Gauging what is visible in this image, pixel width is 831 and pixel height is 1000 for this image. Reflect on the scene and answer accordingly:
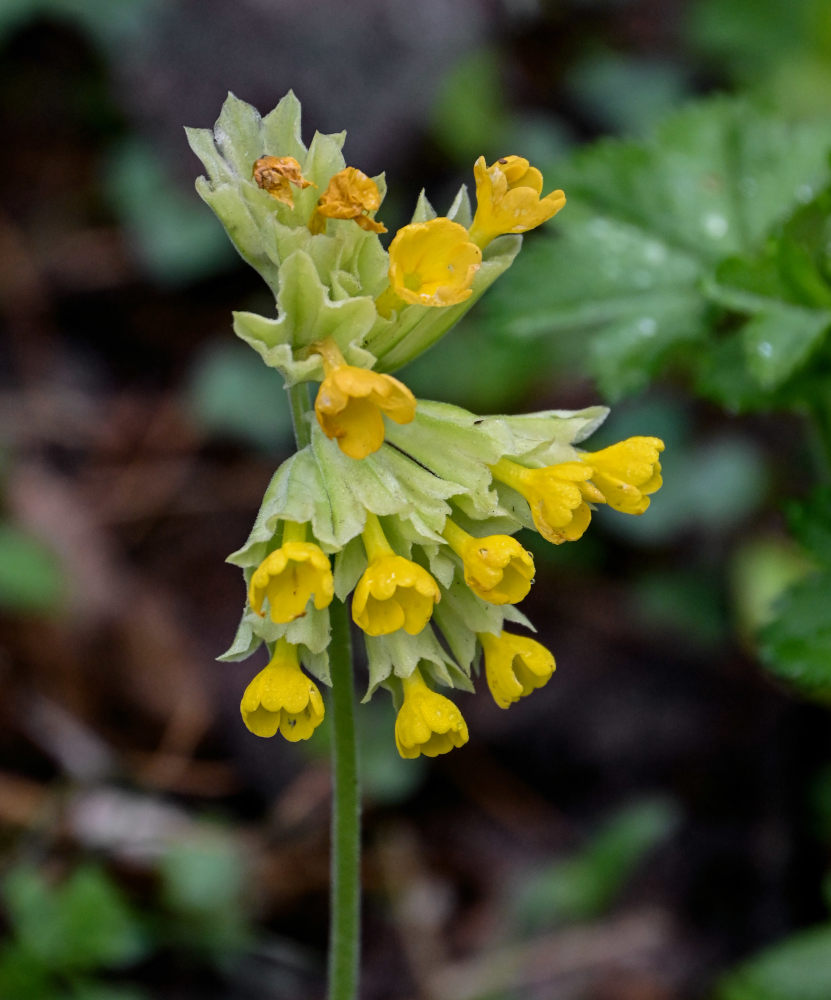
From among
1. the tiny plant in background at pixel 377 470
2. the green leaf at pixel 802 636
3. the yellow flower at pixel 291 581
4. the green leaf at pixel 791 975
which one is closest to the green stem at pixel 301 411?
the tiny plant in background at pixel 377 470

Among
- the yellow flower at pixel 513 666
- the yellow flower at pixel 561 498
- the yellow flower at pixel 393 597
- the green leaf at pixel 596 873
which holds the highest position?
the yellow flower at pixel 561 498

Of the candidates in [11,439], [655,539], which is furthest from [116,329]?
[655,539]

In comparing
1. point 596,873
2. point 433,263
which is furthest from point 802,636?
point 596,873

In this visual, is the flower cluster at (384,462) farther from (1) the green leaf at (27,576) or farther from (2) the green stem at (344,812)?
(1) the green leaf at (27,576)

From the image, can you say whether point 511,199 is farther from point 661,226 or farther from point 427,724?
point 661,226

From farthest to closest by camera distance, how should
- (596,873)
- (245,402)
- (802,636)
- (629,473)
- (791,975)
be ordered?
(245,402)
(596,873)
(791,975)
(802,636)
(629,473)

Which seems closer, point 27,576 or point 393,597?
point 393,597

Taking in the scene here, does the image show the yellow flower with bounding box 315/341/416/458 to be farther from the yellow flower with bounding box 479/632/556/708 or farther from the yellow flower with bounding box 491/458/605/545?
the yellow flower with bounding box 479/632/556/708
